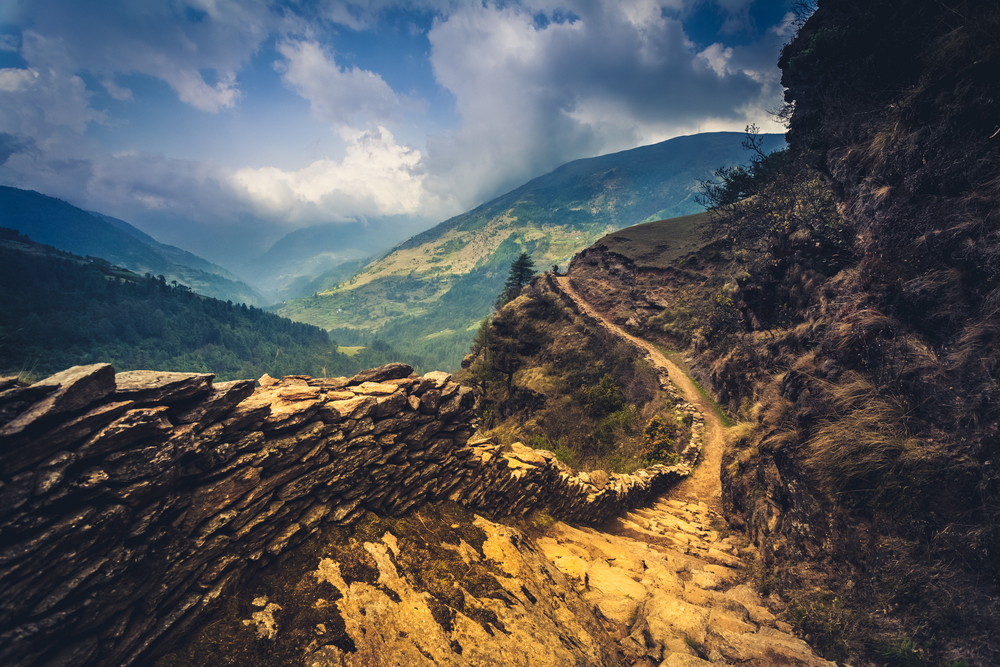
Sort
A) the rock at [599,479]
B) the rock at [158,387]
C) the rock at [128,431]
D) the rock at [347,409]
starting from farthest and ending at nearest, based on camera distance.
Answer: the rock at [599,479] → the rock at [347,409] → the rock at [158,387] → the rock at [128,431]

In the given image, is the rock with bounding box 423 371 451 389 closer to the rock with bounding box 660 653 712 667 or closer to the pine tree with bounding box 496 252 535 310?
the rock with bounding box 660 653 712 667

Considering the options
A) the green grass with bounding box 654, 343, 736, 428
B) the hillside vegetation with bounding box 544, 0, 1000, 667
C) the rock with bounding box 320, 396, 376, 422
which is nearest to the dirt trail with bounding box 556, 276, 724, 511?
the green grass with bounding box 654, 343, 736, 428

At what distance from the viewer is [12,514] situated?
3.90 metres

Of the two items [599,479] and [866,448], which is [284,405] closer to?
[599,479]

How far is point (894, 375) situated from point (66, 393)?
15.0 meters

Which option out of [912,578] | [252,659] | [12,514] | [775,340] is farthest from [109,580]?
[775,340]

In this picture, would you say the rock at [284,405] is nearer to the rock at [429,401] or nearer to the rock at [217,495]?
the rock at [217,495]

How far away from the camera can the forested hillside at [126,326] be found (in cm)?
10731

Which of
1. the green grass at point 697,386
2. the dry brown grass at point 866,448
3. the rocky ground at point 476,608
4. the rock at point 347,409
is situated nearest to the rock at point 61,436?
the rock at point 347,409

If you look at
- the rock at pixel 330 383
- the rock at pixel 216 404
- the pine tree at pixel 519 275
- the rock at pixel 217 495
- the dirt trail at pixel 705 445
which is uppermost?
the pine tree at pixel 519 275

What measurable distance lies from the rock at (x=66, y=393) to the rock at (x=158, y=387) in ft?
0.77

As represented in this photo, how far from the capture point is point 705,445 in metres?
17.9

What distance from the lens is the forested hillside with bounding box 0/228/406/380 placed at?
107 m

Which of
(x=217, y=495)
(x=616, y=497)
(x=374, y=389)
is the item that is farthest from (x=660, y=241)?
(x=217, y=495)
